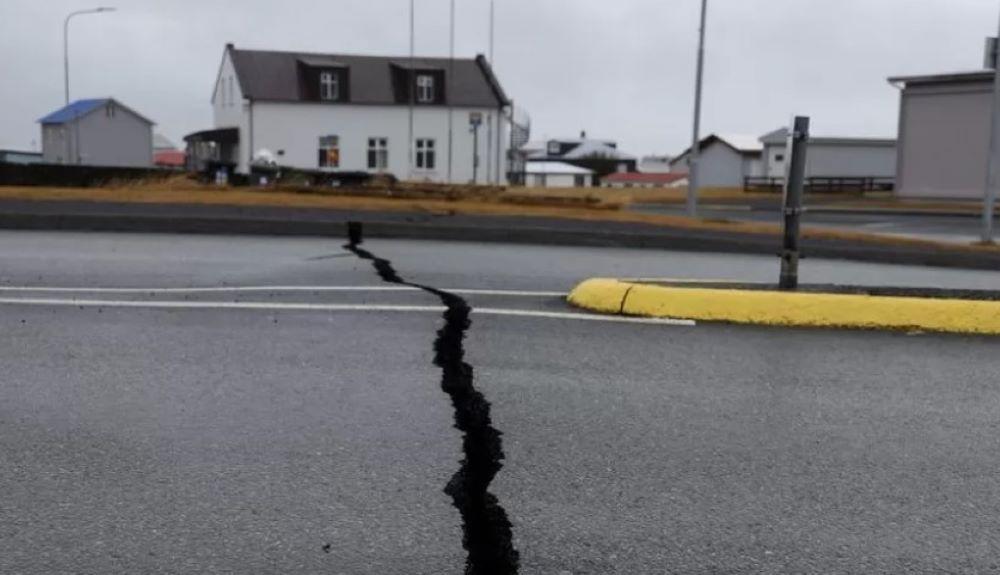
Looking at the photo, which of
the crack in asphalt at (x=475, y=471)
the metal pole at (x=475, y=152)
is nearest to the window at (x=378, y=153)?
the metal pole at (x=475, y=152)

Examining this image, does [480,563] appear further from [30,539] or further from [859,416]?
[859,416]

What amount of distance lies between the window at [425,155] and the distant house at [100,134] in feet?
82.9

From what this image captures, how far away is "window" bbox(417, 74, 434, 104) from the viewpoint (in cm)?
5878

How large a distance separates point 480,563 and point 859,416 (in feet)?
8.35

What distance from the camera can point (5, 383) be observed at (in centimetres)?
530

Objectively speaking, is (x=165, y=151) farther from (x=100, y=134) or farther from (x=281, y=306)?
(x=281, y=306)

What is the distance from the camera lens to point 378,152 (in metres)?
59.4

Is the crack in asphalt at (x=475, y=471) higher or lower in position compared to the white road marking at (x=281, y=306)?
lower

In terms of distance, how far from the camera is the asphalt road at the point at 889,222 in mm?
22438

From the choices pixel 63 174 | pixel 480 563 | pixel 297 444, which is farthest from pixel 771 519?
pixel 63 174

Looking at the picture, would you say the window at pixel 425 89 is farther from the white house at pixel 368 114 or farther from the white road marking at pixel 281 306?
the white road marking at pixel 281 306

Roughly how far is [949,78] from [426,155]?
2998 centimetres

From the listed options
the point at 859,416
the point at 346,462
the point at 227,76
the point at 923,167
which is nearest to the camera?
the point at 346,462

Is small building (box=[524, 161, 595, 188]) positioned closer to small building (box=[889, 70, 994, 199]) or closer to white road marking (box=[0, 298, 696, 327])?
small building (box=[889, 70, 994, 199])
